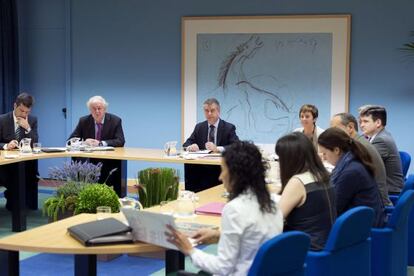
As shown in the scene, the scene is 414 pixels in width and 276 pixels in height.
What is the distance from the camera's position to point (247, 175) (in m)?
2.67

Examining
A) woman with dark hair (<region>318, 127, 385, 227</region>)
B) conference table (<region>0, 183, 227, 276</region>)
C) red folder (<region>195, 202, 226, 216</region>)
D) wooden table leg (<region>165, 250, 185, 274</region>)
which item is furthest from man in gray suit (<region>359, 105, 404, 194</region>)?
wooden table leg (<region>165, 250, 185, 274</region>)

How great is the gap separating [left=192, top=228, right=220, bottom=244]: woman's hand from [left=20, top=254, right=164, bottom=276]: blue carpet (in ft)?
6.55

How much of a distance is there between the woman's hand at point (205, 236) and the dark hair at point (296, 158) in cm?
47

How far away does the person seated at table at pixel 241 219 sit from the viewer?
100 inches

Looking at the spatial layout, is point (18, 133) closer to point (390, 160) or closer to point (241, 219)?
point (390, 160)

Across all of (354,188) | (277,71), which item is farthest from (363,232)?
(277,71)

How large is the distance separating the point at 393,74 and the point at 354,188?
4081 mm

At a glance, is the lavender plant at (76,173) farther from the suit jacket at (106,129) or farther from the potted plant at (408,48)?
the potted plant at (408,48)

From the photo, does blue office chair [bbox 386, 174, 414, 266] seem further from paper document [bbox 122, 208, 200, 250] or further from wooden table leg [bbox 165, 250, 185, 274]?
paper document [bbox 122, 208, 200, 250]

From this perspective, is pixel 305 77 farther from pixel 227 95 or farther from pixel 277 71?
pixel 227 95

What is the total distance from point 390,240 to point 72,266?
244cm

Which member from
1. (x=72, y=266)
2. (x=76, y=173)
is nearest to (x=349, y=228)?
(x=76, y=173)

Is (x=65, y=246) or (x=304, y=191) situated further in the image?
(x=304, y=191)

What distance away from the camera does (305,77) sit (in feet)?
25.2
